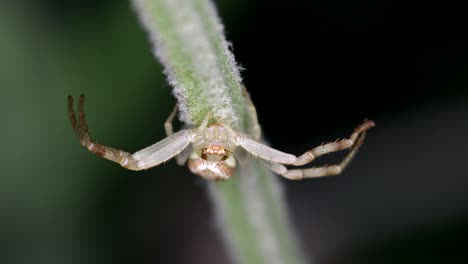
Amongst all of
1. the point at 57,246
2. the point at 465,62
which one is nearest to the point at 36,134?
the point at 57,246

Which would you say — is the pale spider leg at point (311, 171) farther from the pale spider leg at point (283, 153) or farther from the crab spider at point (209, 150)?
the pale spider leg at point (283, 153)

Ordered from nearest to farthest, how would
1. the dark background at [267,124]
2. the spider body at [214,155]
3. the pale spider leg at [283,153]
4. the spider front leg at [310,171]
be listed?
the spider body at [214,155]
the pale spider leg at [283,153]
the spider front leg at [310,171]
the dark background at [267,124]

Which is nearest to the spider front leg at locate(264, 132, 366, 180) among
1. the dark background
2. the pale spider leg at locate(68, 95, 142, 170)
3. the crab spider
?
the crab spider

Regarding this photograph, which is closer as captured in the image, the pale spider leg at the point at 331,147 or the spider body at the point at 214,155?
the spider body at the point at 214,155

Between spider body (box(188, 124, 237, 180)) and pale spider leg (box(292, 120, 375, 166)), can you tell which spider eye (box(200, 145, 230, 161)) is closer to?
spider body (box(188, 124, 237, 180))

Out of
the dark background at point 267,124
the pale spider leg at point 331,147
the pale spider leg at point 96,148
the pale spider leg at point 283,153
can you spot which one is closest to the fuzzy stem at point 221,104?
the pale spider leg at point 283,153
